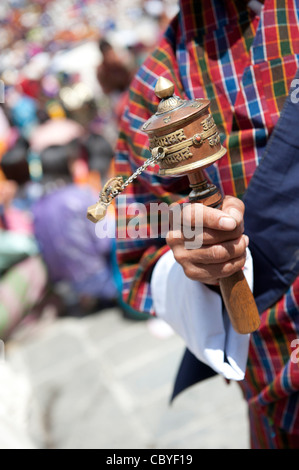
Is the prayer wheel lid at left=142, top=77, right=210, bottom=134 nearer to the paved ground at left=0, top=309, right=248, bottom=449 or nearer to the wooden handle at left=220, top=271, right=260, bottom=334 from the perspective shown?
the wooden handle at left=220, top=271, right=260, bottom=334

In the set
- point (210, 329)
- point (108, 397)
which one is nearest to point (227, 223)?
point (210, 329)

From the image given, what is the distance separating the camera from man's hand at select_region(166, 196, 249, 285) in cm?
81

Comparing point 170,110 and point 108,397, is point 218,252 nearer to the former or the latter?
point 170,110

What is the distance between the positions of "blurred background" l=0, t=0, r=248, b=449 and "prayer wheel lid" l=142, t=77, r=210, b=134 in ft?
3.84

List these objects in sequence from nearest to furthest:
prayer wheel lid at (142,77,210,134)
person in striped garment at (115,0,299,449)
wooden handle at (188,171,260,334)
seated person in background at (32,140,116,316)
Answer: prayer wheel lid at (142,77,210,134)
wooden handle at (188,171,260,334)
person in striped garment at (115,0,299,449)
seated person in background at (32,140,116,316)

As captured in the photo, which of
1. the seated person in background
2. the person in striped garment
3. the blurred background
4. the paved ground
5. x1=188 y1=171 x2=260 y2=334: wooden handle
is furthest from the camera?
the seated person in background

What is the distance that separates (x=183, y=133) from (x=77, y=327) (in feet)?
9.37

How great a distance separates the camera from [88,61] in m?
8.45

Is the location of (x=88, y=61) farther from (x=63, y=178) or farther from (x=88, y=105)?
(x=63, y=178)

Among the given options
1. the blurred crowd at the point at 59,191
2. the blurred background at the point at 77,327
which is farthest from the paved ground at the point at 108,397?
the blurred crowd at the point at 59,191

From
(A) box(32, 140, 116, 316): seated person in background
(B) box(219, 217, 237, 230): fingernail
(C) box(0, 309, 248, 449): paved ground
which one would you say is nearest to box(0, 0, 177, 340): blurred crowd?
(A) box(32, 140, 116, 316): seated person in background

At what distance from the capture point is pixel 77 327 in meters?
3.46

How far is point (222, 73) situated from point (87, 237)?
2.43 m
